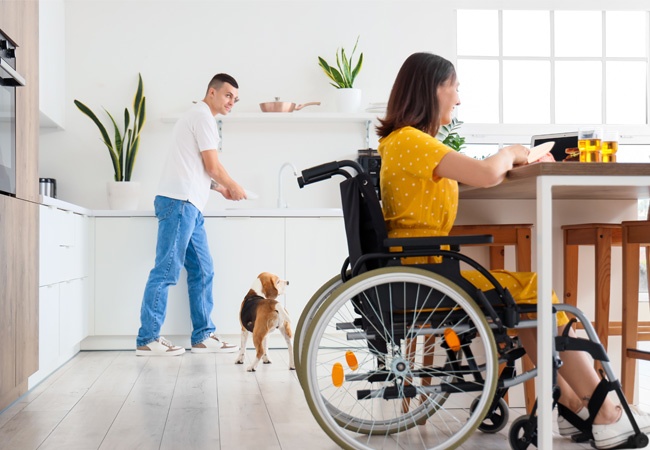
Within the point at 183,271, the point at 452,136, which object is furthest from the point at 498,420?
the point at 452,136

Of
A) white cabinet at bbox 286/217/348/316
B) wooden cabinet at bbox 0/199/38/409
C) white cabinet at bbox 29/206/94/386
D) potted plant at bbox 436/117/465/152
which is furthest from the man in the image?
potted plant at bbox 436/117/465/152

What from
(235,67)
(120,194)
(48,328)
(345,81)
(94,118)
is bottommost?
(48,328)

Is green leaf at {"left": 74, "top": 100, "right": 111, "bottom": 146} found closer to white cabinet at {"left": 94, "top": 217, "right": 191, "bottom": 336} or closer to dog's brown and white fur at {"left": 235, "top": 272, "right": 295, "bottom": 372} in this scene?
white cabinet at {"left": 94, "top": 217, "right": 191, "bottom": 336}

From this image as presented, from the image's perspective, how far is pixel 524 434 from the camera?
6.89ft

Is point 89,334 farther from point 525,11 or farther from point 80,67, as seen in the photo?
point 525,11

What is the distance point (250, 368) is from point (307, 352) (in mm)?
1977

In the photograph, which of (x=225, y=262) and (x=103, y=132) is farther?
(x=103, y=132)

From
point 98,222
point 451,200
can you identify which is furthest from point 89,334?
point 451,200

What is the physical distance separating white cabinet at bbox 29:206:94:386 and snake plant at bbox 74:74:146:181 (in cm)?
51

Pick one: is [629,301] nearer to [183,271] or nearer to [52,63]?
[183,271]

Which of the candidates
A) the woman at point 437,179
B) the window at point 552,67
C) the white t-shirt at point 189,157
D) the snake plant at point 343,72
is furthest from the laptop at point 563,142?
the window at point 552,67

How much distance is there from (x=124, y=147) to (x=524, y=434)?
3.73 m

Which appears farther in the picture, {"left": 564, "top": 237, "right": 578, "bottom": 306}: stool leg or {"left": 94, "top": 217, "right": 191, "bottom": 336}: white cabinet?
{"left": 94, "top": 217, "right": 191, "bottom": 336}: white cabinet

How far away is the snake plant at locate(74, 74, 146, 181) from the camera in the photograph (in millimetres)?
4980
